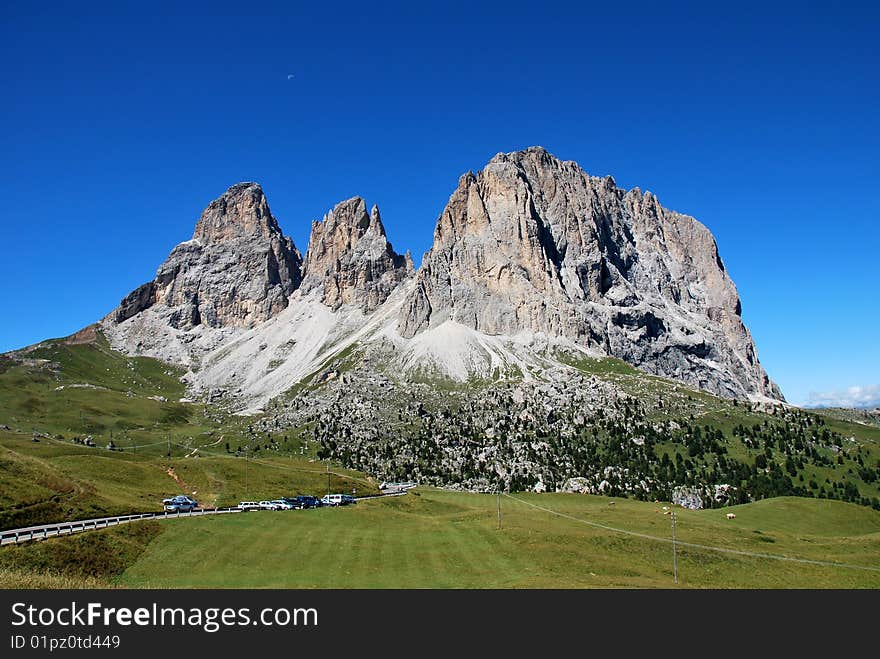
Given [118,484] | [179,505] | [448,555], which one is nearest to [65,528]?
[179,505]

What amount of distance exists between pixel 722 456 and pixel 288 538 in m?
153

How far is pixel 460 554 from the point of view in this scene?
55750mm

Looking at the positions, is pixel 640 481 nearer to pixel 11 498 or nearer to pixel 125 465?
pixel 125 465

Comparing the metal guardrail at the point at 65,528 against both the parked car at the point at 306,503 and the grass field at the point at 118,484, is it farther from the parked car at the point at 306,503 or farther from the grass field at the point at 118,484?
the parked car at the point at 306,503

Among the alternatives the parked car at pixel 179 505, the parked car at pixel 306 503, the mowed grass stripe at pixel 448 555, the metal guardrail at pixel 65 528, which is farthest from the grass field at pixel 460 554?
the parked car at pixel 179 505

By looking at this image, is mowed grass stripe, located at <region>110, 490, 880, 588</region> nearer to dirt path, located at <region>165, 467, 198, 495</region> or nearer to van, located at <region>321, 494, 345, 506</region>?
van, located at <region>321, 494, 345, 506</region>

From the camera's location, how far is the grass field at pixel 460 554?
46594mm

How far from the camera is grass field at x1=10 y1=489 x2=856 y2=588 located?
46594 millimetres

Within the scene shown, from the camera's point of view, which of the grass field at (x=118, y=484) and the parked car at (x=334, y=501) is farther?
the parked car at (x=334, y=501)

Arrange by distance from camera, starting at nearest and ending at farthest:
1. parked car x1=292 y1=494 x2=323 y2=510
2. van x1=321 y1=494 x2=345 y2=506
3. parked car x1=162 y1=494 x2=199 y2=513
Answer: parked car x1=162 y1=494 x2=199 y2=513
parked car x1=292 y1=494 x2=323 y2=510
van x1=321 y1=494 x2=345 y2=506

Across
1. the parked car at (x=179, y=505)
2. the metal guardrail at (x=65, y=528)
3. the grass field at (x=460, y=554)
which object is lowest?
the grass field at (x=460, y=554)

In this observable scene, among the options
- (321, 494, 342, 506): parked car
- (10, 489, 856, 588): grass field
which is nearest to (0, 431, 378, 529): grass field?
(10, 489, 856, 588): grass field
